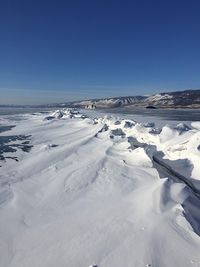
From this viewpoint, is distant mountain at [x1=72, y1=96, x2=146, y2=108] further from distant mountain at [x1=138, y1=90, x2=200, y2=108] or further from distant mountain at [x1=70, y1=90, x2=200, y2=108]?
distant mountain at [x1=138, y1=90, x2=200, y2=108]

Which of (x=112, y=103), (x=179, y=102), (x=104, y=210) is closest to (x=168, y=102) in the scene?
(x=179, y=102)

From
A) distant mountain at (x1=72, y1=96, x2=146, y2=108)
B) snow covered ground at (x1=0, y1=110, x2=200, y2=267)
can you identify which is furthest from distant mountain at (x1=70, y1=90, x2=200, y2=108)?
snow covered ground at (x1=0, y1=110, x2=200, y2=267)

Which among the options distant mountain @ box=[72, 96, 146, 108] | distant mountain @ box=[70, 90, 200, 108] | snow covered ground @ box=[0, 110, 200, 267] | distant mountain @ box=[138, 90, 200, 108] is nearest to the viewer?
snow covered ground @ box=[0, 110, 200, 267]

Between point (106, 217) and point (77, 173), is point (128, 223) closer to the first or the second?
point (106, 217)

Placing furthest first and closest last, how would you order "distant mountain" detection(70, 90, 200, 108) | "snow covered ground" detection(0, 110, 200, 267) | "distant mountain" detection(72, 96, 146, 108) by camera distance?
"distant mountain" detection(72, 96, 146, 108), "distant mountain" detection(70, 90, 200, 108), "snow covered ground" detection(0, 110, 200, 267)

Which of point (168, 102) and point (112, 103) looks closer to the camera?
point (168, 102)

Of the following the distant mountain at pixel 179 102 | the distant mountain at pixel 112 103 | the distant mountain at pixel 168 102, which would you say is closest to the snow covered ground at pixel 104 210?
the distant mountain at pixel 179 102

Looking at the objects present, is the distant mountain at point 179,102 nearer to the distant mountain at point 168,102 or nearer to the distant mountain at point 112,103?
the distant mountain at point 168,102

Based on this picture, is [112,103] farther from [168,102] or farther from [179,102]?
[179,102]
